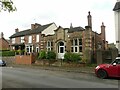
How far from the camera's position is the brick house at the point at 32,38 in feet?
163

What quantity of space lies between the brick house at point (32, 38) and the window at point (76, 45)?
12.3 m

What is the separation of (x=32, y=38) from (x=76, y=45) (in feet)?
58.0

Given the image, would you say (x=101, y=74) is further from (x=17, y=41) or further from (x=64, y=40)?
(x=17, y=41)

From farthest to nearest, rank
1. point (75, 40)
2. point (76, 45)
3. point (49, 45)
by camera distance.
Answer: point (49, 45) < point (75, 40) < point (76, 45)

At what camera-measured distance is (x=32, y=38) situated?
5134cm

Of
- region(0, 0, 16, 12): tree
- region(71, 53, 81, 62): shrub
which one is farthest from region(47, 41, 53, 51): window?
region(0, 0, 16, 12): tree

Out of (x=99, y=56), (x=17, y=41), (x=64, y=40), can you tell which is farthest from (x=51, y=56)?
(x=17, y=41)

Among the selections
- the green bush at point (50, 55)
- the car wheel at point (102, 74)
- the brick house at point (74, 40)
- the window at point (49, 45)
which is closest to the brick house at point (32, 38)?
→ the window at point (49, 45)

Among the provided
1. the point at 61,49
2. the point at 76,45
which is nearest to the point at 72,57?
the point at 76,45

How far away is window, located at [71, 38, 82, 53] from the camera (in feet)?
116

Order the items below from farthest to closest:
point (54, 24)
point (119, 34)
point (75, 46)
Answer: point (54, 24) < point (75, 46) < point (119, 34)

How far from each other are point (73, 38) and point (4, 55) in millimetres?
20646

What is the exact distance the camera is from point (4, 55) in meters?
51.0

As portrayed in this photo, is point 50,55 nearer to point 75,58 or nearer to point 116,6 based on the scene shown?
point 75,58
